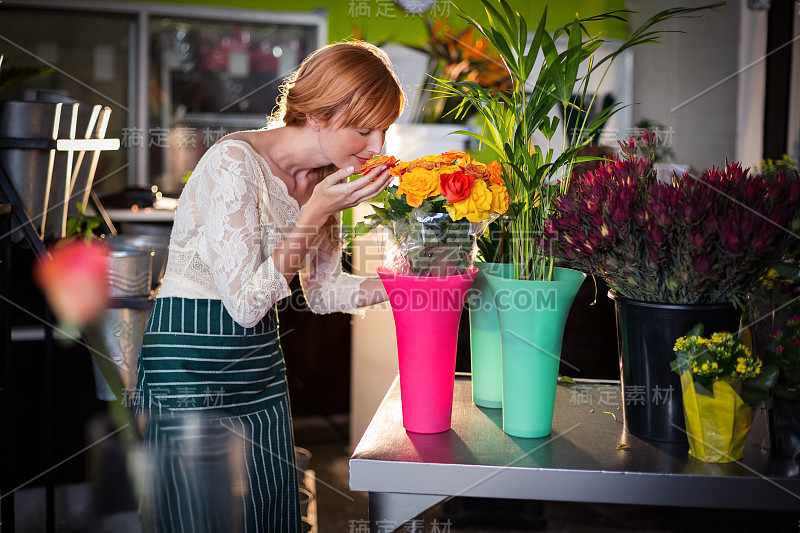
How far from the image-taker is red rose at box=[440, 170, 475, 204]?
88cm

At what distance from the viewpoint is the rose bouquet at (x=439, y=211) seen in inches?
34.9

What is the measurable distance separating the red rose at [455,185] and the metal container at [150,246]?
1.24m

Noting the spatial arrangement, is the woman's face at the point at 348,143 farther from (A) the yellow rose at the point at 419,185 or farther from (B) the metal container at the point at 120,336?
(B) the metal container at the point at 120,336

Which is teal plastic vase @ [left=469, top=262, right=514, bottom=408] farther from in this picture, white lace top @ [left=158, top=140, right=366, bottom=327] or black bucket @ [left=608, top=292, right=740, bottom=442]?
white lace top @ [left=158, top=140, right=366, bottom=327]

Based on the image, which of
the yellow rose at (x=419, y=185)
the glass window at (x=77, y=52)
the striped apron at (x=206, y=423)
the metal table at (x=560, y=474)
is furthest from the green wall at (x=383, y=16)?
the metal table at (x=560, y=474)

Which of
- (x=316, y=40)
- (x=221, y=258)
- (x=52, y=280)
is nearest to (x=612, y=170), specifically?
(x=221, y=258)

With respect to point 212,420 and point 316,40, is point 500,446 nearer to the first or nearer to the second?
point 212,420

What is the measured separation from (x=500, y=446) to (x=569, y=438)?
98 millimetres

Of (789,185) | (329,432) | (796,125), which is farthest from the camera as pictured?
(796,125)

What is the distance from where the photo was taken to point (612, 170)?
875 mm

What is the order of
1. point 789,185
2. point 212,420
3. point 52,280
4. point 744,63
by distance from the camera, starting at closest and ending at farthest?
point 789,185 → point 212,420 → point 52,280 → point 744,63

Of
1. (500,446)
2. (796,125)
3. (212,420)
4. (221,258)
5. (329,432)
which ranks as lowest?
(329,432)

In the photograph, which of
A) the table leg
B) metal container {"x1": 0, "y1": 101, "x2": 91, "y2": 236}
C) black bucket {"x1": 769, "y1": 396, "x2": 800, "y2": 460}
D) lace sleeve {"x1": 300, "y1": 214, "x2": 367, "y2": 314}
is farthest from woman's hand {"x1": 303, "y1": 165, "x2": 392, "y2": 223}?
metal container {"x1": 0, "y1": 101, "x2": 91, "y2": 236}

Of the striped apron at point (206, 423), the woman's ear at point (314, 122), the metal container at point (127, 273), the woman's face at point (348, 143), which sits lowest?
the striped apron at point (206, 423)
